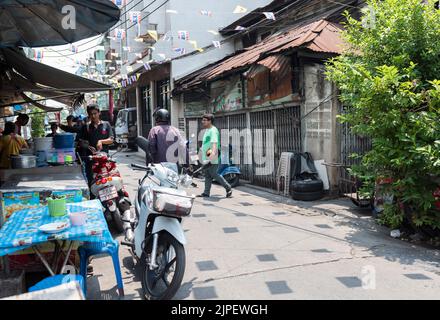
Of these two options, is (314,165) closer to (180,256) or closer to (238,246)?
(238,246)

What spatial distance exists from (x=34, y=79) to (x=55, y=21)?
2.71 metres

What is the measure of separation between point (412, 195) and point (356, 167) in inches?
42.3

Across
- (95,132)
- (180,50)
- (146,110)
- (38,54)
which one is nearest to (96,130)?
(95,132)

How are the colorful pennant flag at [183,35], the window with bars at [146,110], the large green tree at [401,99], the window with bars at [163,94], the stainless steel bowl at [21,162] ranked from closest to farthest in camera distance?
1. the large green tree at [401,99]
2. the stainless steel bowl at [21,162]
3. the colorful pennant flag at [183,35]
4. the window with bars at [163,94]
5. the window with bars at [146,110]

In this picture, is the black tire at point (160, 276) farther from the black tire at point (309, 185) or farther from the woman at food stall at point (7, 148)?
the black tire at point (309, 185)

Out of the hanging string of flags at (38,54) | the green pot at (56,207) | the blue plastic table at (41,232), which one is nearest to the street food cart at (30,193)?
the blue plastic table at (41,232)

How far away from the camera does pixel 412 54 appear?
5707mm

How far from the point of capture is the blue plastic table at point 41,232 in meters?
2.88

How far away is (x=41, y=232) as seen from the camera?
302cm

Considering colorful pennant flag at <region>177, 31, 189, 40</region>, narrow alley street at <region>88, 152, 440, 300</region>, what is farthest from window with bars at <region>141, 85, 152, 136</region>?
narrow alley street at <region>88, 152, 440, 300</region>

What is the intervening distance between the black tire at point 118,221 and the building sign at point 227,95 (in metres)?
6.38

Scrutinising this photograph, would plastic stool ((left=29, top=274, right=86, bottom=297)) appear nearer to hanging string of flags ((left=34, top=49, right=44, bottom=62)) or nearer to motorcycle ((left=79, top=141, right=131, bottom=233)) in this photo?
motorcycle ((left=79, top=141, right=131, bottom=233))

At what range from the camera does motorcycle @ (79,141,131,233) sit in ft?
18.8
